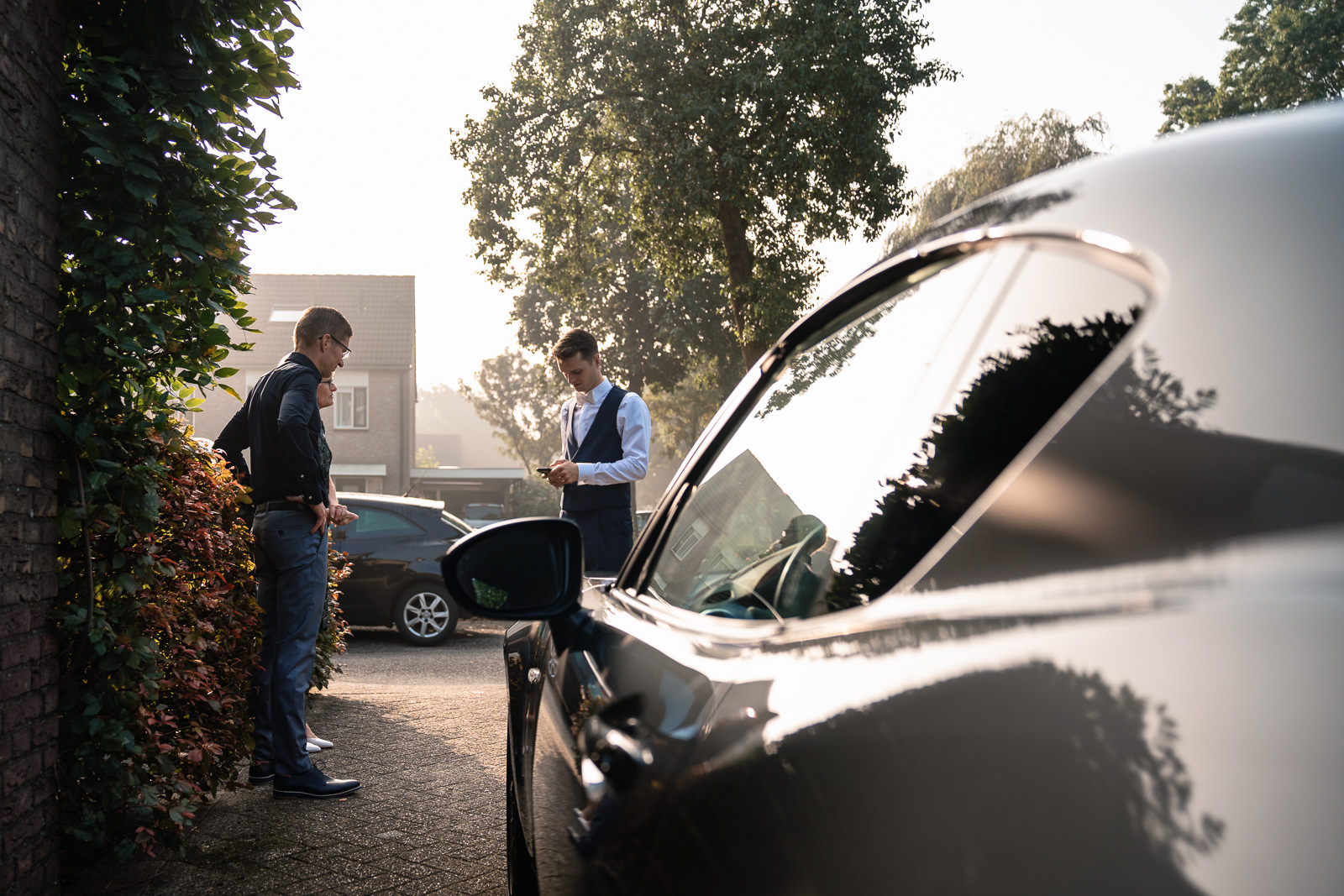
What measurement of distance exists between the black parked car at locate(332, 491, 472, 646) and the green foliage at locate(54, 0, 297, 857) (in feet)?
28.2

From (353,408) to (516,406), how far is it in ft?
68.0

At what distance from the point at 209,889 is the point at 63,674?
2.99ft

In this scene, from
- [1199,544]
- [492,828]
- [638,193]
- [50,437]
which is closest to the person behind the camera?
[1199,544]

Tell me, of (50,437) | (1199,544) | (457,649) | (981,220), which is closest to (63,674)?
(50,437)

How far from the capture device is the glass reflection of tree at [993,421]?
732 millimetres

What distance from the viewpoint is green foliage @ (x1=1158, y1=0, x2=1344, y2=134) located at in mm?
29938

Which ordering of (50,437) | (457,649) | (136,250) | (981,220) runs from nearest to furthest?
(981,220), (50,437), (136,250), (457,649)

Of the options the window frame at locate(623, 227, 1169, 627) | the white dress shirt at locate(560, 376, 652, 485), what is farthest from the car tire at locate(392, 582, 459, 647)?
the window frame at locate(623, 227, 1169, 627)

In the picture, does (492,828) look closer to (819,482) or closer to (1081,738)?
(819,482)

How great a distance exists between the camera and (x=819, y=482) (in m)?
1.37

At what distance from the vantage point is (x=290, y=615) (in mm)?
4527

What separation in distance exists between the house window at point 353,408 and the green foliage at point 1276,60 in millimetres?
31200

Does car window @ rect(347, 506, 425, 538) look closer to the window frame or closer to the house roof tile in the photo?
the window frame

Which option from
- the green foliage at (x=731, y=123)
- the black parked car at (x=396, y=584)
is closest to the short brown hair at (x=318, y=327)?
the black parked car at (x=396, y=584)
